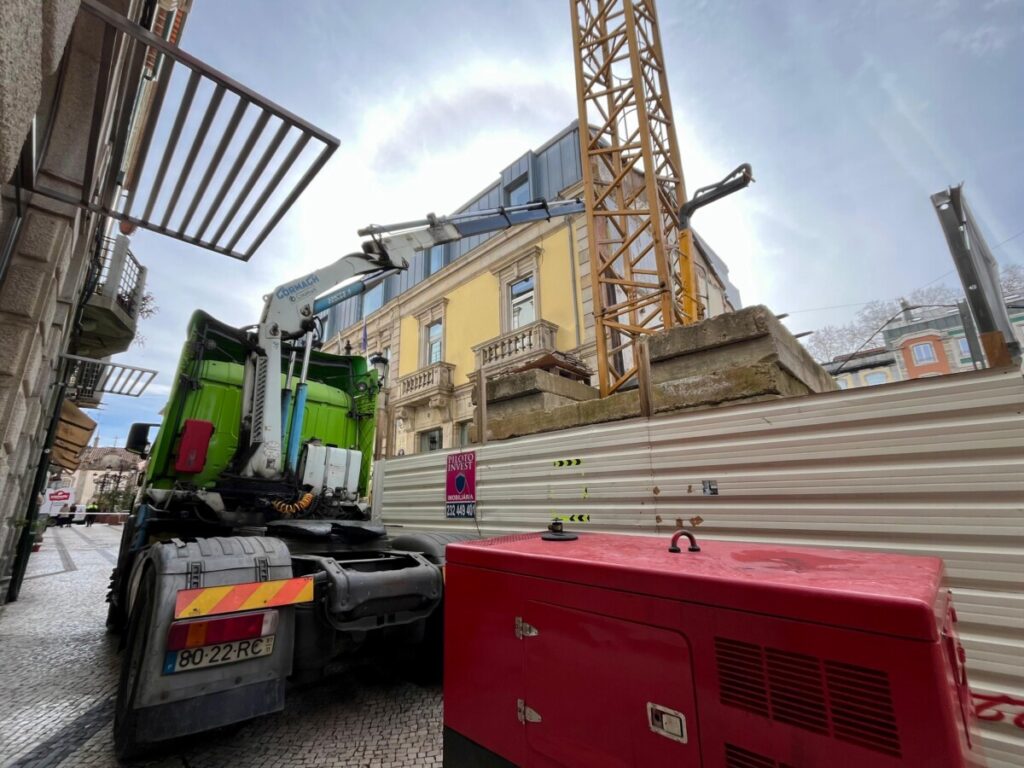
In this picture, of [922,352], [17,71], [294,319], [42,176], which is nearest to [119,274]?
[294,319]

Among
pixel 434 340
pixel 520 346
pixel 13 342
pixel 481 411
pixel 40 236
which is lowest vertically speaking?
pixel 13 342

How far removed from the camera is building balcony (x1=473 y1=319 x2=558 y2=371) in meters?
12.3

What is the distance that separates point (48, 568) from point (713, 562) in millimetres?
13461

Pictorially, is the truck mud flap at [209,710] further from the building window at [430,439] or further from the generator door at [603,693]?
the building window at [430,439]

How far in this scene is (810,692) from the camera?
1.10 m

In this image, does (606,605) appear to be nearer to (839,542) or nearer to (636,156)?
(839,542)

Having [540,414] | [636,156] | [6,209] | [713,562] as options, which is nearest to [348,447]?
[540,414]

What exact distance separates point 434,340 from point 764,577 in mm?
16133

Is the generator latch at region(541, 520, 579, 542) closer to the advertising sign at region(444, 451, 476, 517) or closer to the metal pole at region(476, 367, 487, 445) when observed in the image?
the advertising sign at region(444, 451, 476, 517)

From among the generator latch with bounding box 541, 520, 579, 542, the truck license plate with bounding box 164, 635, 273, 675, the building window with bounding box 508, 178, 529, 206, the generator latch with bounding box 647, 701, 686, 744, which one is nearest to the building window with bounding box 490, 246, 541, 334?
the building window with bounding box 508, 178, 529, 206

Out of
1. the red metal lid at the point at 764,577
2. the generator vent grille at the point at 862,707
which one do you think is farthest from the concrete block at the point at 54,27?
the generator vent grille at the point at 862,707

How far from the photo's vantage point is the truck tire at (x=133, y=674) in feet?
7.27

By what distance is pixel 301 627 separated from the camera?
2.69 metres

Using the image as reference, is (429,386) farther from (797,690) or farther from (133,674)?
(797,690)
